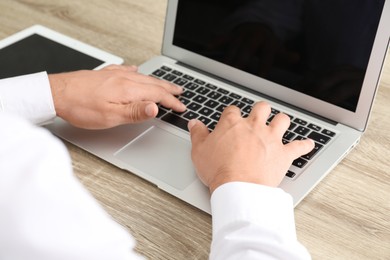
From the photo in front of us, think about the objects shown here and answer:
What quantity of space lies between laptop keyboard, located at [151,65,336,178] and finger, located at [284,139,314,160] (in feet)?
0.05

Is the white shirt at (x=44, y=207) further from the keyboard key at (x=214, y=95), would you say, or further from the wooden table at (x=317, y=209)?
the keyboard key at (x=214, y=95)

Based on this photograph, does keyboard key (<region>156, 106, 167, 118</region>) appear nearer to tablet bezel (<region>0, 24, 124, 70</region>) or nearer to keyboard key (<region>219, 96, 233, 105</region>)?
keyboard key (<region>219, 96, 233, 105</region>)

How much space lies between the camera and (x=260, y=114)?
0.95 m

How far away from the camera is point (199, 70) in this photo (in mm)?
1157

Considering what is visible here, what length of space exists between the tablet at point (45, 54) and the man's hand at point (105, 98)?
5.9 inches

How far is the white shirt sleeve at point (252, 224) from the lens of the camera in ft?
2.29

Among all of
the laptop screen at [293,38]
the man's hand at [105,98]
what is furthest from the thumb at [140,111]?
the laptop screen at [293,38]

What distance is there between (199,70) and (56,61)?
28 cm

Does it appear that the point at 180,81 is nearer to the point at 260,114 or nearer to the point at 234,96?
the point at 234,96

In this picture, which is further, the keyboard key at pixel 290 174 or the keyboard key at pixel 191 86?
the keyboard key at pixel 191 86

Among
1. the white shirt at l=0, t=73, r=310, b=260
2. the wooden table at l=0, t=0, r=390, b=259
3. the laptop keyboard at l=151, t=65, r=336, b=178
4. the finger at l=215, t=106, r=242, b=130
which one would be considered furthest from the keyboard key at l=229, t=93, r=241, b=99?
the white shirt at l=0, t=73, r=310, b=260

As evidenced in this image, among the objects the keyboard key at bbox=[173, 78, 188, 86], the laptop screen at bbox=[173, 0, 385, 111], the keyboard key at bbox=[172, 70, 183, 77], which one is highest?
the laptop screen at bbox=[173, 0, 385, 111]

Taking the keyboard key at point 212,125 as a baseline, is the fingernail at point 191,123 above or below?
above

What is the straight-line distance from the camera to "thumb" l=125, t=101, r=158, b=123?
38.1 inches
